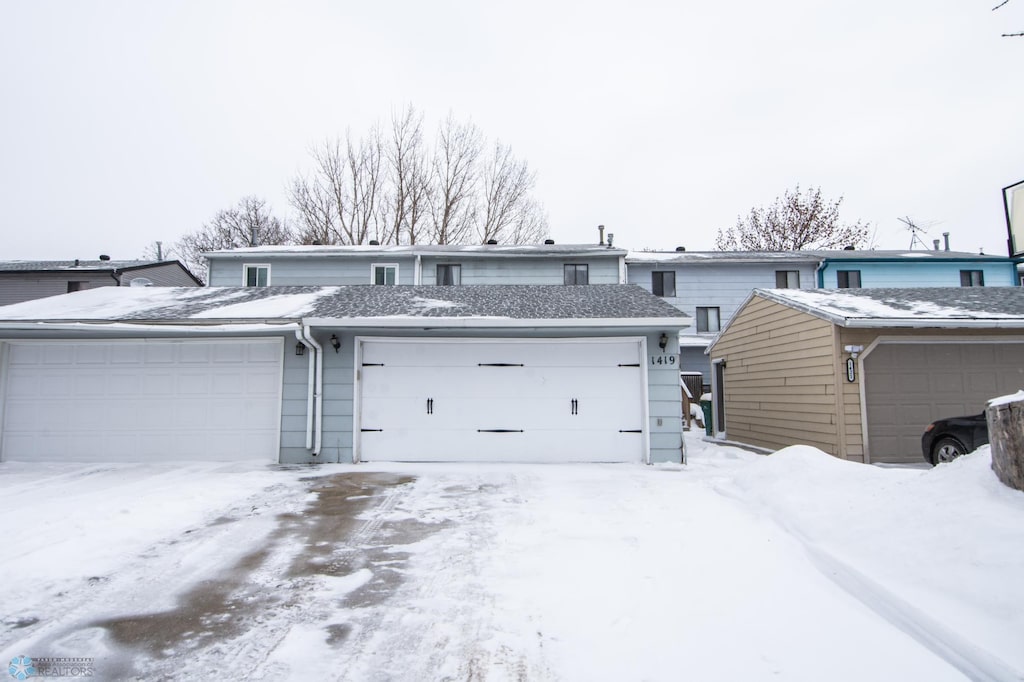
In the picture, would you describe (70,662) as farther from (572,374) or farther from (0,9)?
(0,9)

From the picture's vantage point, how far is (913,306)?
365 inches

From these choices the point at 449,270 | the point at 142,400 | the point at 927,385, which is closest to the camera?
the point at 142,400

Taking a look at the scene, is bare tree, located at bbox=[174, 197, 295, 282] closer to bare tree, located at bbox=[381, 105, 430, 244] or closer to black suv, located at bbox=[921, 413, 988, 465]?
bare tree, located at bbox=[381, 105, 430, 244]

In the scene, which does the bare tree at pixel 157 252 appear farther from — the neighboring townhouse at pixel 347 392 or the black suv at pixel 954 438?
the black suv at pixel 954 438

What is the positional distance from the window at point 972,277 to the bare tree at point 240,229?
30926 millimetres

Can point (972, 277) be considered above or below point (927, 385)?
above

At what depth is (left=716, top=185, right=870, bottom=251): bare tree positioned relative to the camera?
25438 mm

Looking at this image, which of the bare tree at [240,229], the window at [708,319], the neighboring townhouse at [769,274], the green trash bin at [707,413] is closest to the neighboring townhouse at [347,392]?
the green trash bin at [707,413]

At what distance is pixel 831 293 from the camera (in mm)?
10672

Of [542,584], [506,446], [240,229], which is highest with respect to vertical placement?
[240,229]

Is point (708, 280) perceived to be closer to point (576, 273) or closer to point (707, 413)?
point (576, 273)

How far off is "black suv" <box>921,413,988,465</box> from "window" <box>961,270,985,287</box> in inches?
640

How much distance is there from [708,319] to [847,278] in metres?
5.39

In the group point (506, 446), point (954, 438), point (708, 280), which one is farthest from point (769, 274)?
point (506, 446)
